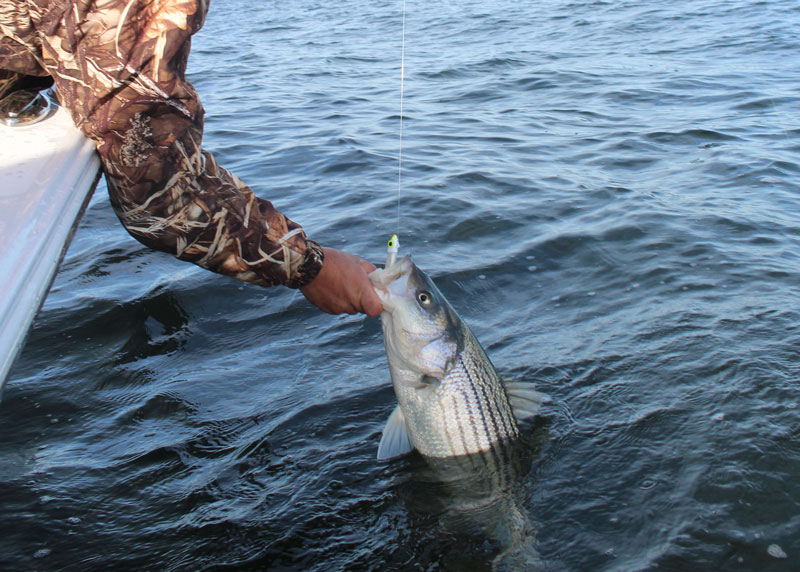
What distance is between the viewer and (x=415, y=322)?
3.46 meters

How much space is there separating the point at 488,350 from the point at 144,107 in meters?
2.84

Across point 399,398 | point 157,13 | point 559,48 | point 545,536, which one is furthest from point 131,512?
point 559,48

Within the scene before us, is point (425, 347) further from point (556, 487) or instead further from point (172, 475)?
point (172, 475)

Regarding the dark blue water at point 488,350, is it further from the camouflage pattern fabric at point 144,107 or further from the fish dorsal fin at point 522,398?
the camouflage pattern fabric at point 144,107

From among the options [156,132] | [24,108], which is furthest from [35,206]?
[24,108]

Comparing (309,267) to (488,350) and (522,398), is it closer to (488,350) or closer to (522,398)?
(522,398)

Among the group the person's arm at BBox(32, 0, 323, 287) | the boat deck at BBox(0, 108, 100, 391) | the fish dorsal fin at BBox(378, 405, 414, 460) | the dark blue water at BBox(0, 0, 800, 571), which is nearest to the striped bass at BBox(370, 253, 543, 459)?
the fish dorsal fin at BBox(378, 405, 414, 460)

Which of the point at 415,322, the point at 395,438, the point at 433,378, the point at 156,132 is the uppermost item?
the point at 156,132

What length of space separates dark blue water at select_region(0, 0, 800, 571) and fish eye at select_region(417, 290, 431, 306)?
898 mm

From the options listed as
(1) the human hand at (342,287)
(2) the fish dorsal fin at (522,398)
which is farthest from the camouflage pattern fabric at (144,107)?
(2) the fish dorsal fin at (522,398)

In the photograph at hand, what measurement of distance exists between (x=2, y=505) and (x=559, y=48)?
13331 mm

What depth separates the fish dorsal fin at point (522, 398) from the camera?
3.73m

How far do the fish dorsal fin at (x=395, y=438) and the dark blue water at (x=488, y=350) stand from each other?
145mm

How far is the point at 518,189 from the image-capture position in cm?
759
